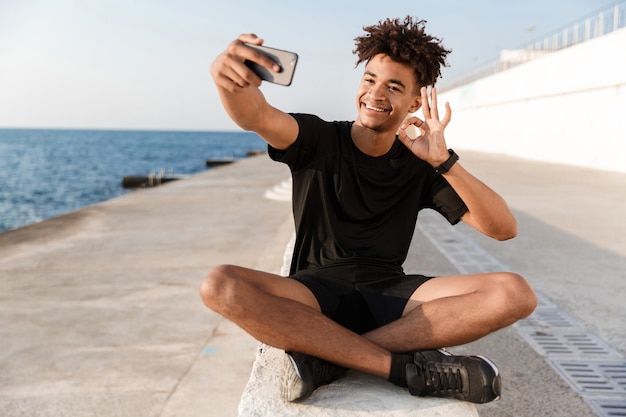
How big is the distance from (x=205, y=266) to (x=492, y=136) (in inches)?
1378

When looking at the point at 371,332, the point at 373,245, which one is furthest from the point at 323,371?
the point at 373,245

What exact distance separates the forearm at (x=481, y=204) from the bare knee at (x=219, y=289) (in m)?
1.17

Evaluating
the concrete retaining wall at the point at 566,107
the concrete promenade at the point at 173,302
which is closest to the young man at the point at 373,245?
the concrete promenade at the point at 173,302

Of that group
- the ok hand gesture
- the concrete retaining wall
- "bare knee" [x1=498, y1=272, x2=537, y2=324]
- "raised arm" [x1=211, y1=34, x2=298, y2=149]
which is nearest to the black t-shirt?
"raised arm" [x1=211, y1=34, x2=298, y2=149]

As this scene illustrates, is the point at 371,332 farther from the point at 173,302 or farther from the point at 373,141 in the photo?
the point at 173,302

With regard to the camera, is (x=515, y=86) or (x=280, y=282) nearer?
(x=280, y=282)

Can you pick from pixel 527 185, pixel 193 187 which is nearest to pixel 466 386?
pixel 527 185

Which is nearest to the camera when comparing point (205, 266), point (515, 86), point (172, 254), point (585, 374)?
point (585, 374)

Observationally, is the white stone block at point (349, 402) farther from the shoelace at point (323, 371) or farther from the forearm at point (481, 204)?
the forearm at point (481, 204)

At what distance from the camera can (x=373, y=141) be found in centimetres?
334

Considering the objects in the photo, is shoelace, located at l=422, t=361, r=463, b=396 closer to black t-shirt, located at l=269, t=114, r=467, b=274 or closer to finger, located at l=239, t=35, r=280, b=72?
black t-shirt, located at l=269, t=114, r=467, b=274

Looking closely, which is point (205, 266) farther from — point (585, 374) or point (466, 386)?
point (466, 386)

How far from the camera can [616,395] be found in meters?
3.57

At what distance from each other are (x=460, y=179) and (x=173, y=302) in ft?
12.2
